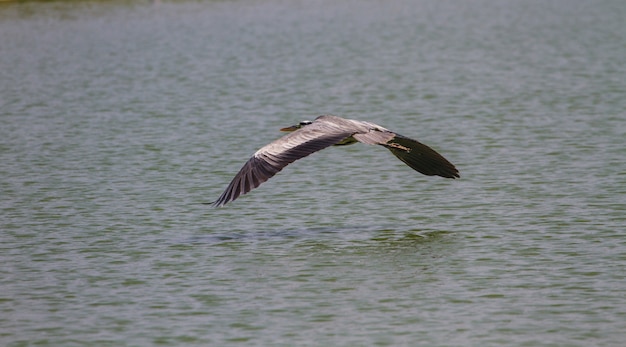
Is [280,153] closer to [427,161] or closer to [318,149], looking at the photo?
[318,149]

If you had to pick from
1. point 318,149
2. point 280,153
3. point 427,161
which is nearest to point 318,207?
point 427,161

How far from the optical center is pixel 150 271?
37.2 ft

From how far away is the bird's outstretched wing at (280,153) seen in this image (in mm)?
10734

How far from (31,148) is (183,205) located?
555 cm

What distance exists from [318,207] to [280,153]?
276cm

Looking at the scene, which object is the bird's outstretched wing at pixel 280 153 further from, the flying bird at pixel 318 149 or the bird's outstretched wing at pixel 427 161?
the bird's outstretched wing at pixel 427 161

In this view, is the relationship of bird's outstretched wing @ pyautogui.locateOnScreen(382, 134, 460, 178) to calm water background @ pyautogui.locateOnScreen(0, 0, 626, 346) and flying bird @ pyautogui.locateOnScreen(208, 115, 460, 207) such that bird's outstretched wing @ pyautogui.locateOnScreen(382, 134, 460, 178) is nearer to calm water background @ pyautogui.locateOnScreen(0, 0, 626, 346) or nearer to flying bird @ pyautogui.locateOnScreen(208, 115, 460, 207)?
flying bird @ pyautogui.locateOnScreen(208, 115, 460, 207)

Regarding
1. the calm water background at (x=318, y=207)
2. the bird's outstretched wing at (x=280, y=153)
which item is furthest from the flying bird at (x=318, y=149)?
the calm water background at (x=318, y=207)

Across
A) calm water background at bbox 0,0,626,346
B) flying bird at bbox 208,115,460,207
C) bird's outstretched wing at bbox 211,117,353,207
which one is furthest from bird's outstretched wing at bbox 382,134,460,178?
bird's outstretched wing at bbox 211,117,353,207

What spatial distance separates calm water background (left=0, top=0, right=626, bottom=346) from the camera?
31.8ft

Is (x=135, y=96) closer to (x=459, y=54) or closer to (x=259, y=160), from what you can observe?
(x=459, y=54)

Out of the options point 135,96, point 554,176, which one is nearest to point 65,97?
point 135,96

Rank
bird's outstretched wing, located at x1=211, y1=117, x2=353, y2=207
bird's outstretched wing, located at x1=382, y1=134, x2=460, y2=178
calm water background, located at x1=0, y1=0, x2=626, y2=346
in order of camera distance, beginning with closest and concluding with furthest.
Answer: calm water background, located at x1=0, y1=0, x2=626, y2=346 → bird's outstretched wing, located at x1=211, y1=117, x2=353, y2=207 → bird's outstretched wing, located at x1=382, y1=134, x2=460, y2=178

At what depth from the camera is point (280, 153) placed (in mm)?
11273
